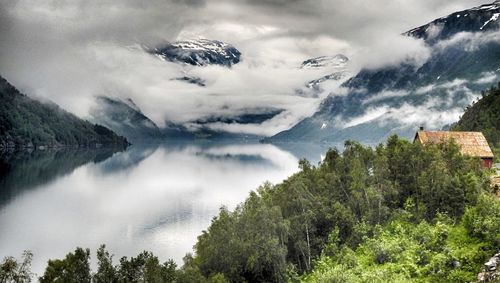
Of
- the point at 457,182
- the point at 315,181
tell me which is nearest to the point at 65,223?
the point at 315,181

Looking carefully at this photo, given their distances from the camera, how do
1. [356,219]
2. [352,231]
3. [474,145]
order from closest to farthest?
[352,231] → [356,219] → [474,145]

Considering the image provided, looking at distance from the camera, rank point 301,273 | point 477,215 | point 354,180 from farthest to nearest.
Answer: point 354,180, point 301,273, point 477,215

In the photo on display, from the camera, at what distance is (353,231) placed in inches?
2142

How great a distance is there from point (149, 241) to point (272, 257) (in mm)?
46929

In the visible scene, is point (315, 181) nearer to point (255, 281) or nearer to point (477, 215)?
point (255, 281)

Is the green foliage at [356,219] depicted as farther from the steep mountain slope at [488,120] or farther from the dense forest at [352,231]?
the steep mountain slope at [488,120]

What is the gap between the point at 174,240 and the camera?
9156cm

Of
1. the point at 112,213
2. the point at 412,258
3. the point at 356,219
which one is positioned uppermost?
the point at 356,219

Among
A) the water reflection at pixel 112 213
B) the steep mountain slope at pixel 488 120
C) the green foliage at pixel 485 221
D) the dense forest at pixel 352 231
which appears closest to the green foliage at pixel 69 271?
the dense forest at pixel 352 231

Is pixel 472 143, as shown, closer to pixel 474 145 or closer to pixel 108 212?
pixel 474 145

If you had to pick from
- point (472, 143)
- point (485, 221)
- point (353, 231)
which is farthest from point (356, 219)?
point (472, 143)

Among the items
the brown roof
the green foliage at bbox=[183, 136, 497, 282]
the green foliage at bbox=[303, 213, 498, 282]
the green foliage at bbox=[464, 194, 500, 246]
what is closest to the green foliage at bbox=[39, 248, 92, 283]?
the green foliage at bbox=[183, 136, 497, 282]

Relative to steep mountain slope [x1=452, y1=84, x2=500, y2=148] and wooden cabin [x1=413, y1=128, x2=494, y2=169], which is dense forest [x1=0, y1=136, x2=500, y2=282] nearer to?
wooden cabin [x1=413, y1=128, x2=494, y2=169]

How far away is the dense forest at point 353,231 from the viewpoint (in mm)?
40531
